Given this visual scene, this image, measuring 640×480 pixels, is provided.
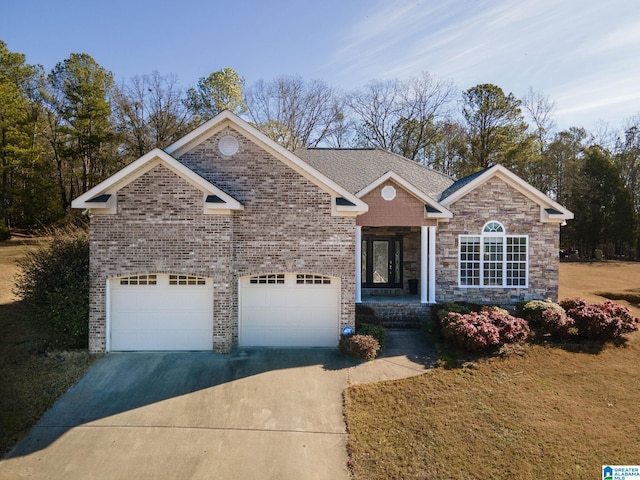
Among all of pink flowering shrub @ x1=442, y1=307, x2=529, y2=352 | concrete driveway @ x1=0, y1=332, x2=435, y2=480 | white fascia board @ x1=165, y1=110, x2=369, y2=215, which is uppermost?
white fascia board @ x1=165, y1=110, x2=369, y2=215

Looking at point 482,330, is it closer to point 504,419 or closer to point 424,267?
Result: point 504,419

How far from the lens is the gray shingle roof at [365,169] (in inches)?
609

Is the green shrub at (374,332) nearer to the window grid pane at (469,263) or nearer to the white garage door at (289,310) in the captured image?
the white garage door at (289,310)

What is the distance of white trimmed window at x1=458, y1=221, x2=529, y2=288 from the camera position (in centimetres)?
1416

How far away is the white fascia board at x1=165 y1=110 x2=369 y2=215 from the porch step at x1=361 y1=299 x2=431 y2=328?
4287mm

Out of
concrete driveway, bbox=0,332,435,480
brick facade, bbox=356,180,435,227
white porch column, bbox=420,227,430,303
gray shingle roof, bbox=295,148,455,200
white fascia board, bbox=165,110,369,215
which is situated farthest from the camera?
gray shingle roof, bbox=295,148,455,200

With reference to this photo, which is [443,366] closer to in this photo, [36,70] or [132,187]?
[132,187]

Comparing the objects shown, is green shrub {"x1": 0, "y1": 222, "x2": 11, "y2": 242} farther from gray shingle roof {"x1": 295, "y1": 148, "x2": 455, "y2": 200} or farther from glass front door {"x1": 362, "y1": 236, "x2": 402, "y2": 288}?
glass front door {"x1": 362, "y1": 236, "x2": 402, "y2": 288}

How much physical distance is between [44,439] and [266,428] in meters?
4.22

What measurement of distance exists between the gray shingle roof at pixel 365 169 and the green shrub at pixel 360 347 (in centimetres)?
610

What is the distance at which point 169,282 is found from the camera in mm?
10578

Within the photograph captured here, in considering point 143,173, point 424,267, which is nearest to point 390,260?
point 424,267

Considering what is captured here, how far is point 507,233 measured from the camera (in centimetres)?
1416

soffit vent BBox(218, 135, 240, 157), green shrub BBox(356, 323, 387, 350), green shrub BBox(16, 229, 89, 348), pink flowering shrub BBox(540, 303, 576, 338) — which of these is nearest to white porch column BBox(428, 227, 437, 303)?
green shrub BBox(356, 323, 387, 350)
